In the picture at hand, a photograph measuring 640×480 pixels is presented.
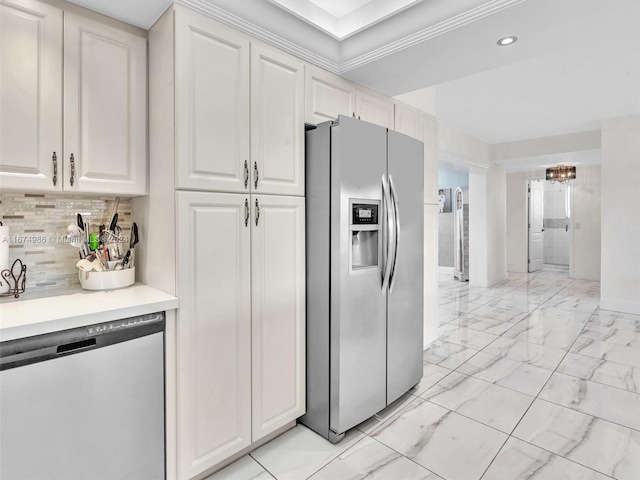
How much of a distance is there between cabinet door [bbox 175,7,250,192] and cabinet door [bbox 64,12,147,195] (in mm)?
369

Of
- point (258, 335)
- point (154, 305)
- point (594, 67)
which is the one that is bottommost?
point (258, 335)

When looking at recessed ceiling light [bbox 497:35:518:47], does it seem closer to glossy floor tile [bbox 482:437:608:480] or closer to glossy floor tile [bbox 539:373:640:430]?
glossy floor tile [bbox 482:437:608:480]

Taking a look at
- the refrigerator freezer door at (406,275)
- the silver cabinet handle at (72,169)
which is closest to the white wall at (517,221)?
the refrigerator freezer door at (406,275)

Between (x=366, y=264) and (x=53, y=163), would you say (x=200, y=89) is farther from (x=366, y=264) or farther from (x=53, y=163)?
(x=366, y=264)

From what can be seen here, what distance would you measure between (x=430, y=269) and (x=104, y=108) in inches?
115

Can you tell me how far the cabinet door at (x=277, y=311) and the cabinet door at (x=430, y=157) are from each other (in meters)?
1.71

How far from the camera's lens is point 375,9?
2.07 m

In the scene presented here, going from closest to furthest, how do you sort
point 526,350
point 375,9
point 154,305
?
1. point 154,305
2. point 375,9
3. point 526,350

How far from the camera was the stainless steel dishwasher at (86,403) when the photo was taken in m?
1.25

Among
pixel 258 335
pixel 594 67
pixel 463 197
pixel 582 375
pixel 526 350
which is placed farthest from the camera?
pixel 463 197

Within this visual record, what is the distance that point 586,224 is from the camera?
7430 millimetres

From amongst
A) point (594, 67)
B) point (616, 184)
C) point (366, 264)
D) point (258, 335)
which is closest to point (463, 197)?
point (616, 184)

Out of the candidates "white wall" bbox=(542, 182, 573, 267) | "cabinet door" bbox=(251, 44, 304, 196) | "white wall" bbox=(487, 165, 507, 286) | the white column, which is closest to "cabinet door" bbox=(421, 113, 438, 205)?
"cabinet door" bbox=(251, 44, 304, 196)

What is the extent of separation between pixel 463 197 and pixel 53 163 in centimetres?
755
